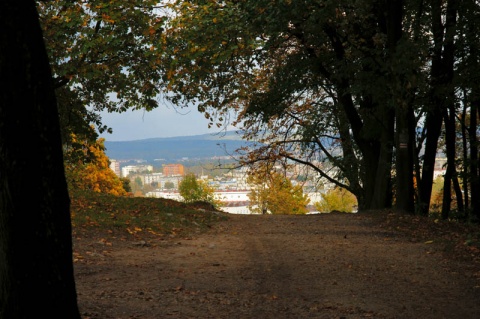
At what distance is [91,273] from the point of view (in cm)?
1008

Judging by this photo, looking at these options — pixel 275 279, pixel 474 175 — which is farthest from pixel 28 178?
pixel 474 175

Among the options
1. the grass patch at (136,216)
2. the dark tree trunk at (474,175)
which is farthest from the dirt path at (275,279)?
the dark tree trunk at (474,175)

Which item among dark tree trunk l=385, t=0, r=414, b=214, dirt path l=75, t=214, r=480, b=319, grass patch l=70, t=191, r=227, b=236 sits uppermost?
dark tree trunk l=385, t=0, r=414, b=214

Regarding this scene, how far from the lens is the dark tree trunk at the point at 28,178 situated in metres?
5.22

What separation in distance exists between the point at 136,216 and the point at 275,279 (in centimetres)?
876

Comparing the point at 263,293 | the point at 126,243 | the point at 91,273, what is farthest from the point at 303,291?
the point at 126,243

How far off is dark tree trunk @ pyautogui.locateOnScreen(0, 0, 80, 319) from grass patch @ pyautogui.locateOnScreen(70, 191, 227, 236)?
32.4 ft

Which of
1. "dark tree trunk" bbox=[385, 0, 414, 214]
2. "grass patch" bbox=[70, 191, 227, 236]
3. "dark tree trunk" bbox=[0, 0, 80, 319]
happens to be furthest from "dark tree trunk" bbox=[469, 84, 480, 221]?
"dark tree trunk" bbox=[0, 0, 80, 319]

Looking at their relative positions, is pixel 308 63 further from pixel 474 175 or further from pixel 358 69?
A: pixel 474 175

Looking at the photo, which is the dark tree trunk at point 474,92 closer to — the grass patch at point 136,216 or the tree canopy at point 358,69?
the tree canopy at point 358,69

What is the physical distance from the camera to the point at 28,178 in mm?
5266

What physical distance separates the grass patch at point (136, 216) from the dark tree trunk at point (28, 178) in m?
9.87

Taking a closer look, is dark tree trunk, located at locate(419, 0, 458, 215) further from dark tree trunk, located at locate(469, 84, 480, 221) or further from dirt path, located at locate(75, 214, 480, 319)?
dirt path, located at locate(75, 214, 480, 319)

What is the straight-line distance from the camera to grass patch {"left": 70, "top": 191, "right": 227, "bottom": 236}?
15821mm
